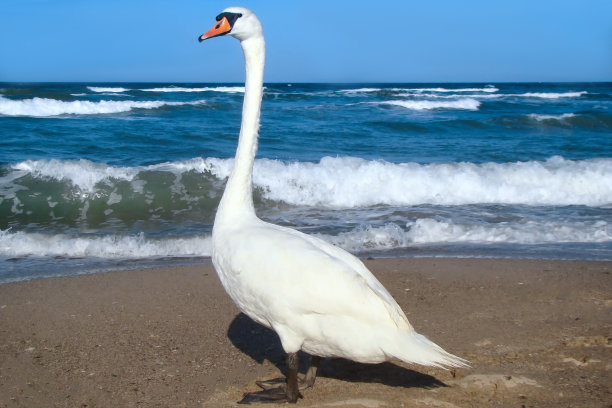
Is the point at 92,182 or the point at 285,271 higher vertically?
the point at 285,271

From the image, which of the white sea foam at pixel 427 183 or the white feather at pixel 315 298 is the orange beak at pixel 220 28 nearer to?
the white feather at pixel 315 298

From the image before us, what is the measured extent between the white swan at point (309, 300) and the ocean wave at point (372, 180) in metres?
7.26

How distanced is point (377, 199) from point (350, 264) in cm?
760

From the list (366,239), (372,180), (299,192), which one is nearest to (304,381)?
(366,239)

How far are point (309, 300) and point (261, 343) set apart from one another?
4.50 ft

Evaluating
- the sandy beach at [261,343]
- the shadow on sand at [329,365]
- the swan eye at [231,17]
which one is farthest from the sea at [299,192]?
the swan eye at [231,17]

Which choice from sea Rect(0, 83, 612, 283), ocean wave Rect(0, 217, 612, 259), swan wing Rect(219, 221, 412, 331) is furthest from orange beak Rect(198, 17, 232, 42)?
ocean wave Rect(0, 217, 612, 259)

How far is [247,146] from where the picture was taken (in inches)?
158

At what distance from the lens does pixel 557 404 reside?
136 inches

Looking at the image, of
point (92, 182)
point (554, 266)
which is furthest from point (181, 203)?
point (554, 266)

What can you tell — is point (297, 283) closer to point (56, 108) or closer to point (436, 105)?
point (56, 108)

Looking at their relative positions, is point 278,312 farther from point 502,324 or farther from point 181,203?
point 181,203

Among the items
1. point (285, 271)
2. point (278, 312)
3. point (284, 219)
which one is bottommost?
point (284, 219)

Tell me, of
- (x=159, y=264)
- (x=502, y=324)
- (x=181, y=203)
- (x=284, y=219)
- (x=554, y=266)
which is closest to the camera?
(x=502, y=324)
